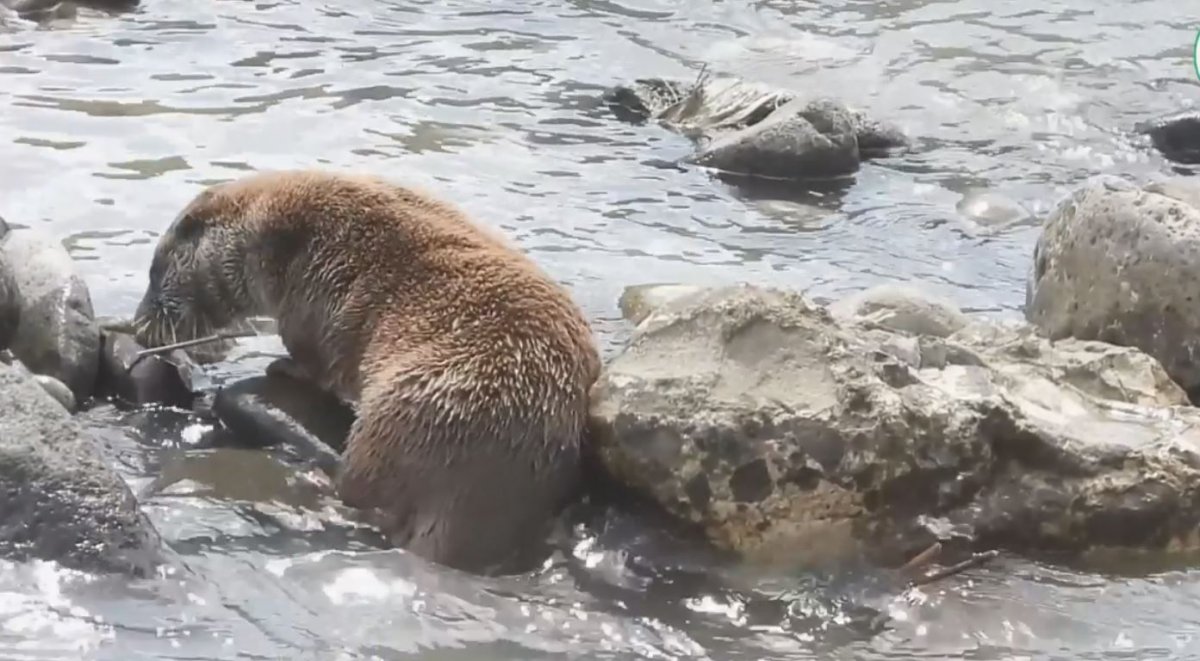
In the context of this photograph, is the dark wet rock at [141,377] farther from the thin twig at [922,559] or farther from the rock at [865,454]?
the thin twig at [922,559]

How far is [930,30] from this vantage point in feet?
43.3

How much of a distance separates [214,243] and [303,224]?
42cm

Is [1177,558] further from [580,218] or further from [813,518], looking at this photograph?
[580,218]

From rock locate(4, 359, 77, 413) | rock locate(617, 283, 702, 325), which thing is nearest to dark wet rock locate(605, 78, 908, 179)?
rock locate(617, 283, 702, 325)

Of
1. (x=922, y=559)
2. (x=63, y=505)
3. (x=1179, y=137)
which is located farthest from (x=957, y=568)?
(x=1179, y=137)

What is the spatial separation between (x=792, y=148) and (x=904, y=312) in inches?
132

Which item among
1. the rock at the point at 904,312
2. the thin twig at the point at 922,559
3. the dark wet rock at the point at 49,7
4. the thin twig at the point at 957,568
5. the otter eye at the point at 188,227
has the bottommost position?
the thin twig at the point at 957,568

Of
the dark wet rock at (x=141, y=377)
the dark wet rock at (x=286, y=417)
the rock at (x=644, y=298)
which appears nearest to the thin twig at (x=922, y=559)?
the dark wet rock at (x=286, y=417)

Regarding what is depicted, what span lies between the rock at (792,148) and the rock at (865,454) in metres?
4.35

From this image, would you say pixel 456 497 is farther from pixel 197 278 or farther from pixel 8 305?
pixel 8 305

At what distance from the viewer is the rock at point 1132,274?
21.0 ft

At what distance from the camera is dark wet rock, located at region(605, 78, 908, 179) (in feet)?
31.4

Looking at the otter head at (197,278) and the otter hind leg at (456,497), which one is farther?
the otter head at (197,278)

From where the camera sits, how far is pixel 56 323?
19.7ft
